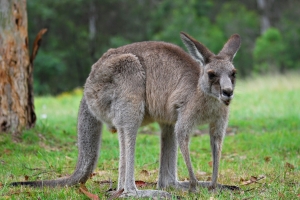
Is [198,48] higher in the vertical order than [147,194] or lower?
higher

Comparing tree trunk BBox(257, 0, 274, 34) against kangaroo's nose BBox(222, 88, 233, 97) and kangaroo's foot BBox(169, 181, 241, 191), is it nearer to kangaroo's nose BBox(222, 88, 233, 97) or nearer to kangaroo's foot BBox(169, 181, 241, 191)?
kangaroo's foot BBox(169, 181, 241, 191)

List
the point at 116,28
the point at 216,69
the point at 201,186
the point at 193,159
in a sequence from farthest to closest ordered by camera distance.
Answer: the point at 116,28, the point at 193,159, the point at 201,186, the point at 216,69

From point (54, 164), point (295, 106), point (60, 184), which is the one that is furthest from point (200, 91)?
point (295, 106)

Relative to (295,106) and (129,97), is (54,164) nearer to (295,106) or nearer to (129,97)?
(129,97)

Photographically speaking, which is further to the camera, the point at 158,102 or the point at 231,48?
the point at 158,102

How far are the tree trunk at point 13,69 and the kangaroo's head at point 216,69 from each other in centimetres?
333

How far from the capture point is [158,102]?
5.12 metres

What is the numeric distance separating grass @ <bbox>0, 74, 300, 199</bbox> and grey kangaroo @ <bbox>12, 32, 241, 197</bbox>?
1.00 feet

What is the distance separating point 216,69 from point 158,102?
747 millimetres

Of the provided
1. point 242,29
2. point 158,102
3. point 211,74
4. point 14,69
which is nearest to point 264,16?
point 242,29

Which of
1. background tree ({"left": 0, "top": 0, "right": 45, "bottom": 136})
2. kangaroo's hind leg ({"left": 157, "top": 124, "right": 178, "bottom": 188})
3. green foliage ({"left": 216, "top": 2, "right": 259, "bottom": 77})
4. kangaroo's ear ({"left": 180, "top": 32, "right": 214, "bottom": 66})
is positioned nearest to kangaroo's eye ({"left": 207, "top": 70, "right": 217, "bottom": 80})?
kangaroo's ear ({"left": 180, "top": 32, "right": 214, "bottom": 66})

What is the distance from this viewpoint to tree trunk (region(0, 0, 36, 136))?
7.22m

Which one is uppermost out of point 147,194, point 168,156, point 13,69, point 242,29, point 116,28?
point 116,28

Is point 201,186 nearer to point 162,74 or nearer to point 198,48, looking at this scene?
point 162,74
